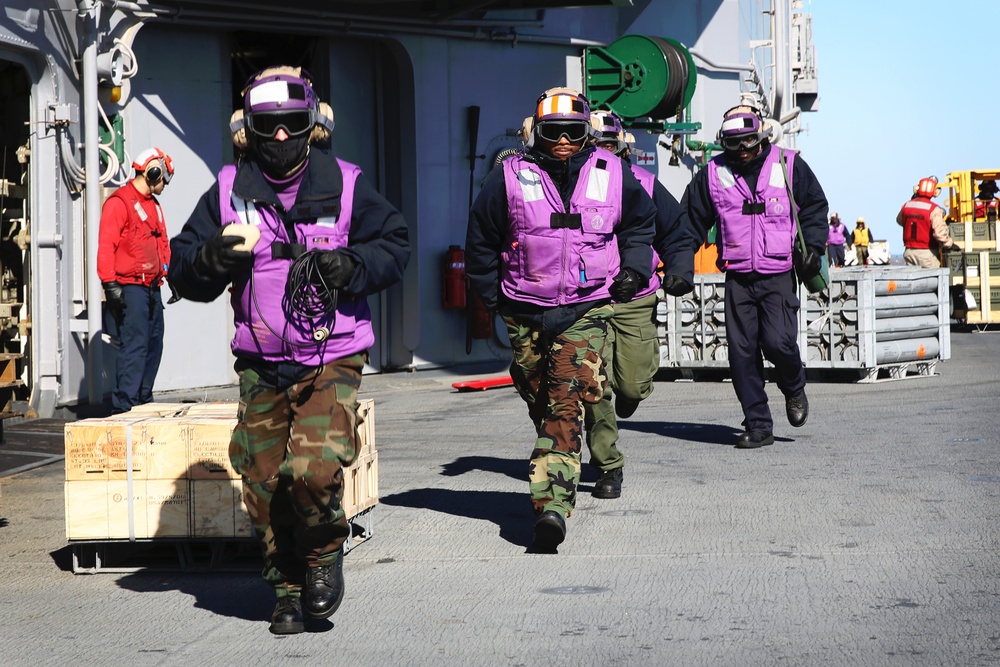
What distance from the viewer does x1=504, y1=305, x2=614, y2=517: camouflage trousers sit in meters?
6.09

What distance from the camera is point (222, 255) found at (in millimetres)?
4566

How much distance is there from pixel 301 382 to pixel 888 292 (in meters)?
9.81

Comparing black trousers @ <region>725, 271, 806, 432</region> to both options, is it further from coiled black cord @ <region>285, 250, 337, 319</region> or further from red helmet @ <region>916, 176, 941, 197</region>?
red helmet @ <region>916, 176, 941, 197</region>

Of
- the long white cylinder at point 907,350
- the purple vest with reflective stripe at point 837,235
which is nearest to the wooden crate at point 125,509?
the long white cylinder at point 907,350

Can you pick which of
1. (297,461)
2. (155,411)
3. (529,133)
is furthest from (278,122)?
(155,411)

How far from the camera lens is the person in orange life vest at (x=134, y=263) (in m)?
10.3

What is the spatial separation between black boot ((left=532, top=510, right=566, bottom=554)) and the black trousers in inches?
131

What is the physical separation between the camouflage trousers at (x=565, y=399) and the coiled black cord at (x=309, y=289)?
1.73m

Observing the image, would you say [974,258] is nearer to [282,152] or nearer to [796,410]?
[796,410]

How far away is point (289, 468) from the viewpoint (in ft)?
15.3

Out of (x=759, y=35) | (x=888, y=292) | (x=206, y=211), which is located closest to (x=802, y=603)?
(x=206, y=211)

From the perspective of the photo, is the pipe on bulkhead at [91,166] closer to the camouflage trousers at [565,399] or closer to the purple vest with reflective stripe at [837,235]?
the camouflage trousers at [565,399]

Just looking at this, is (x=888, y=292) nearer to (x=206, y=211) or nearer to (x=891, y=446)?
(x=891, y=446)

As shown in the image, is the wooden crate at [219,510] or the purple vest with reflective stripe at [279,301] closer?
the purple vest with reflective stripe at [279,301]
